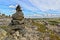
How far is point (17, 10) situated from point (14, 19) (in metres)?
1.97

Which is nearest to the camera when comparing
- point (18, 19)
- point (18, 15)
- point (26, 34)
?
point (26, 34)

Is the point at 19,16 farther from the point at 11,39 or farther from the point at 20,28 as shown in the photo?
the point at 11,39

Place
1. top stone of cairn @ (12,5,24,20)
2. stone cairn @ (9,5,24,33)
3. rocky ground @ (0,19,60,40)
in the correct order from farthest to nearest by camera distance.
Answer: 1. top stone of cairn @ (12,5,24,20)
2. stone cairn @ (9,5,24,33)
3. rocky ground @ (0,19,60,40)

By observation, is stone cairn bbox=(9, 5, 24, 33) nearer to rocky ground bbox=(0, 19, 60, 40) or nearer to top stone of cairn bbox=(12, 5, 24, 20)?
top stone of cairn bbox=(12, 5, 24, 20)

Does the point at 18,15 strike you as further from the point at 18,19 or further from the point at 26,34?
the point at 26,34

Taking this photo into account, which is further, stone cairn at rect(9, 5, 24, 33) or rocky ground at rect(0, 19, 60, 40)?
stone cairn at rect(9, 5, 24, 33)

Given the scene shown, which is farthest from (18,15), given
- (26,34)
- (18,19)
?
(26,34)

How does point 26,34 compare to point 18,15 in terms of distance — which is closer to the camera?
point 26,34

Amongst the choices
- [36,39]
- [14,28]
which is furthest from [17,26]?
[36,39]

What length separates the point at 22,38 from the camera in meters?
22.8

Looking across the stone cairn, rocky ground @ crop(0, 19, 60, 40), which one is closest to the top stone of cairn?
the stone cairn

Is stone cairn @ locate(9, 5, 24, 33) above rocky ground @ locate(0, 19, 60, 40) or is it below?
above

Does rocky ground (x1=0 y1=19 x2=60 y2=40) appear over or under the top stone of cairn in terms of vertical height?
under

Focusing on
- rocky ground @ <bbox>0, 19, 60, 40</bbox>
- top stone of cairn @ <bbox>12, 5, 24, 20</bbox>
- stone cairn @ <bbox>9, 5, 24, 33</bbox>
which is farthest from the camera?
top stone of cairn @ <bbox>12, 5, 24, 20</bbox>
